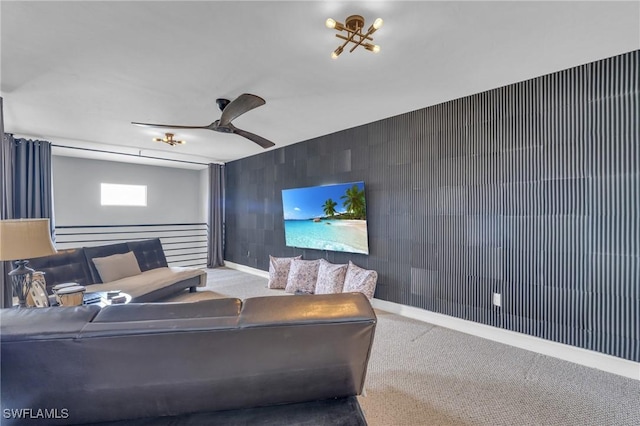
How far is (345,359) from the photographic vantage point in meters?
1.20

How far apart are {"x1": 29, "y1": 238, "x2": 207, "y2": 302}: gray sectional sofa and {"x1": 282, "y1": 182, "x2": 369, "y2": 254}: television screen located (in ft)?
5.62

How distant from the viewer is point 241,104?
2.38 metres

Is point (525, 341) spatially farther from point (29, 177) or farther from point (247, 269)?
point (29, 177)

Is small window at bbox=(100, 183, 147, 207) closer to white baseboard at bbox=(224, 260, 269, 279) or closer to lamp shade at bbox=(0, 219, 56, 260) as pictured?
white baseboard at bbox=(224, 260, 269, 279)

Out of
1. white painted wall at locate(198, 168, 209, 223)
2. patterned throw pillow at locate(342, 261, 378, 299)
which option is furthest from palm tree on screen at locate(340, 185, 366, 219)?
white painted wall at locate(198, 168, 209, 223)

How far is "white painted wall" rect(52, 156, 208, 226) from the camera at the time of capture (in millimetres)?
5551

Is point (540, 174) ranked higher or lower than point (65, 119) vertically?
lower

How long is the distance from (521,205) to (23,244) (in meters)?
4.09

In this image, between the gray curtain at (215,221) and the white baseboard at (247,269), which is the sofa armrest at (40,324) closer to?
the white baseboard at (247,269)

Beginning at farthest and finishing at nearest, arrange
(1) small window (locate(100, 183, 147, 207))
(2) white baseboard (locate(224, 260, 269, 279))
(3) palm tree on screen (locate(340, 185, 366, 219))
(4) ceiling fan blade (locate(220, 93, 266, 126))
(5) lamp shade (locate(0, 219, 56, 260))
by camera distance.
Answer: (1) small window (locate(100, 183, 147, 207)) < (2) white baseboard (locate(224, 260, 269, 279)) < (3) palm tree on screen (locate(340, 185, 366, 219)) < (4) ceiling fan blade (locate(220, 93, 266, 126)) < (5) lamp shade (locate(0, 219, 56, 260))

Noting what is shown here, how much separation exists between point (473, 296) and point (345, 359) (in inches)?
90.5

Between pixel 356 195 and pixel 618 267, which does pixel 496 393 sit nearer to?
pixel 618 267

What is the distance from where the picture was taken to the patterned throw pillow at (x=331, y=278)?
3775 millimetres

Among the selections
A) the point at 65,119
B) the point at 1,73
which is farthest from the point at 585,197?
the point at 65,119
